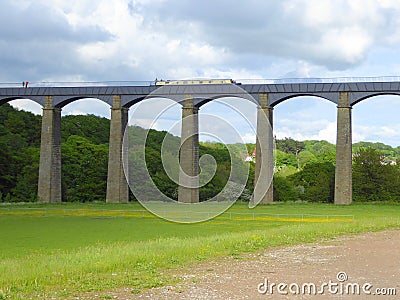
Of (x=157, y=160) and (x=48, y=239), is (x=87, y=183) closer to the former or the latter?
(x=157, y=160)

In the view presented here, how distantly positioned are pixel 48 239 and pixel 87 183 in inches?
1757

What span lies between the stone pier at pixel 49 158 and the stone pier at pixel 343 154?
26792mm

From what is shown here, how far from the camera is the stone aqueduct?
176ft

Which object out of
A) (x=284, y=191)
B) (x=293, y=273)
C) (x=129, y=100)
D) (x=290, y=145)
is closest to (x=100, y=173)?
(x=129, y=100)

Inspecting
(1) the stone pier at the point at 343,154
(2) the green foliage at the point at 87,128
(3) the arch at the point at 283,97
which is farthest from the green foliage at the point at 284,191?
(2) the green foliage at the point at 87,128

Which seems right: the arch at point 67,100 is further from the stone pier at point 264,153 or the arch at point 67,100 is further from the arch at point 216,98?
the stone pier at point 264,153

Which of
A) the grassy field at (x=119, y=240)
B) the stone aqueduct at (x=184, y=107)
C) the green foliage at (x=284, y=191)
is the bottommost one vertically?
the grassy field at (x=119, y=240)

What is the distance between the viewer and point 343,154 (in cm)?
5353

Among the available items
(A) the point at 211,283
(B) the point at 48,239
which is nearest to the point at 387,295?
(A) the point at 211,283

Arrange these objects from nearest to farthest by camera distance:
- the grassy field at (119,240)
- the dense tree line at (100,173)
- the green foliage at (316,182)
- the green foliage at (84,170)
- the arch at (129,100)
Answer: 1. the grassy field at (119,240)
2. the arch at (129,100)
3. the dense tree line at (100,173)
4. the green foliage at (316,182)
5. the green foliage at (84,170)

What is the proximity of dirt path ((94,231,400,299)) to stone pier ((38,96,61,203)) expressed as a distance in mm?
41105

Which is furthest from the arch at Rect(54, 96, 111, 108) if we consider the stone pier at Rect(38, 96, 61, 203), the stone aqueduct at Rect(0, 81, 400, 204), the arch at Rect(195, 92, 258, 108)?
the arch at Rect(195, 92, 258, 108)
